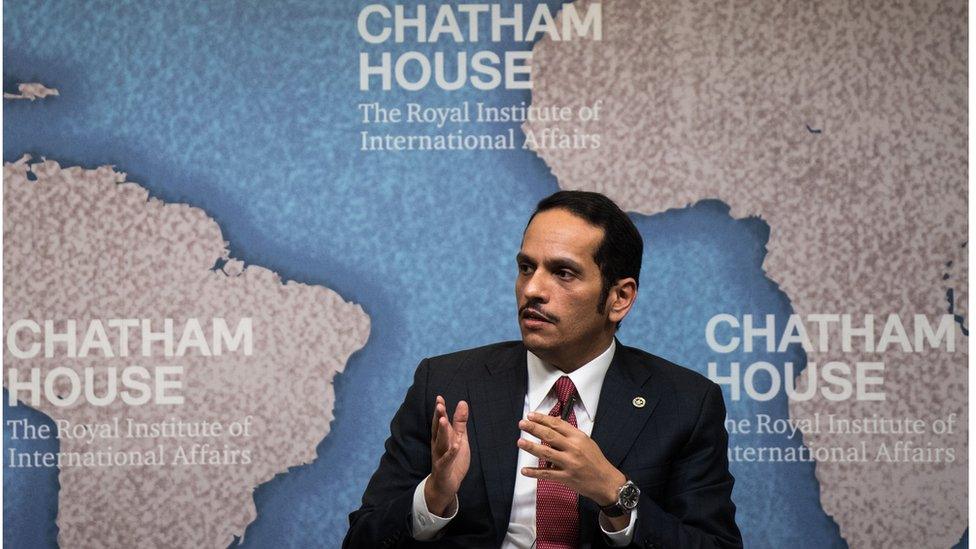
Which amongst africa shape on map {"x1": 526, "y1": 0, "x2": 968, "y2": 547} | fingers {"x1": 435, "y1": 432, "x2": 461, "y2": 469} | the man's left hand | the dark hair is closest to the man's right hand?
fingers {"x1": 435, "y1": 432, "x2": 461, "y2": 469}

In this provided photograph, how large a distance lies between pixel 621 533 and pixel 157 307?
1.50m

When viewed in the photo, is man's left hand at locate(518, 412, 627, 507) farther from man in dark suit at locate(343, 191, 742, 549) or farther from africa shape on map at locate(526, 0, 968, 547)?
africa shape on map at locate(526, 0, 968, 547)

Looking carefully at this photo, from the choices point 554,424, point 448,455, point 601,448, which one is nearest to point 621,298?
point 601,448

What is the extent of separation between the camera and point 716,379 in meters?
2.77

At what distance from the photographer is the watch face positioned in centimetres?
179

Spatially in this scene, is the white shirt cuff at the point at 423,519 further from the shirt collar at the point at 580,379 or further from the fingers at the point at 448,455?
the shirt collar at the point at 580,379

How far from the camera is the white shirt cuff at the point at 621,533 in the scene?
1831 mm

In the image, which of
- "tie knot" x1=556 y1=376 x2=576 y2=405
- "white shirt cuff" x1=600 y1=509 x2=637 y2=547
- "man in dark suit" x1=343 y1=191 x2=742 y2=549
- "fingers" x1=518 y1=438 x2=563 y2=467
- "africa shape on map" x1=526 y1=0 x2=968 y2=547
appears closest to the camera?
"fingers" x1=518 y1=438 x2=563 y2=467

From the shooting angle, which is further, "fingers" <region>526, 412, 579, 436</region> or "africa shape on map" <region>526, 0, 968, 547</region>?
"africa shape on map" <region>526, 0, 968, 547</region>

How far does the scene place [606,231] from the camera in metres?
2.05

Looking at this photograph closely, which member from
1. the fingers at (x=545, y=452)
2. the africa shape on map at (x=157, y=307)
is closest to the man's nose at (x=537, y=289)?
the fingers at (x=545, y=452)

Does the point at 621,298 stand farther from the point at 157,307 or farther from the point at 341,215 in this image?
the point at 157,307

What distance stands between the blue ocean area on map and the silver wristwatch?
1.00 meters

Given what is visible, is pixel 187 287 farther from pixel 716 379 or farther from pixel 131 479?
pixel 716 379
